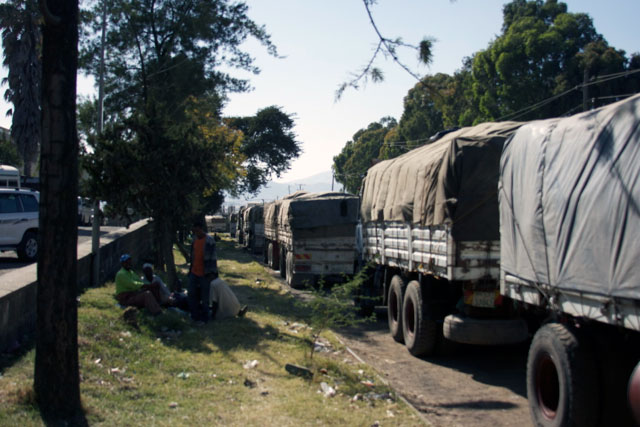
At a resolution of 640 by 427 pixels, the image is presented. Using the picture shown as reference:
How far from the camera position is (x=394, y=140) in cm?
7038

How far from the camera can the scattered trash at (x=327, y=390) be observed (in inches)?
275

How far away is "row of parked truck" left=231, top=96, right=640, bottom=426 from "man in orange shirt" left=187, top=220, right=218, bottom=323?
305cm

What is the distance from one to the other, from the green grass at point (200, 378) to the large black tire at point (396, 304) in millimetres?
1115

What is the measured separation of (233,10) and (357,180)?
69.4 meters

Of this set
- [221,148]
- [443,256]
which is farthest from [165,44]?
[443,256]

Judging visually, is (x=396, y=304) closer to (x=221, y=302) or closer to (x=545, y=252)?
(x=221, y=302)

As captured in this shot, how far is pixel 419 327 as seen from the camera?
9094mm

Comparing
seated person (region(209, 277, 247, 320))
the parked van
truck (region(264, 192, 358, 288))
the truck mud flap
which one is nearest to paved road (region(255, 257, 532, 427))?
the truck mud flap

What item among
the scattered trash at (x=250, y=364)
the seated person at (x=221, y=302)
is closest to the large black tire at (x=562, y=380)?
the scattered trash at (x=250, y=364)

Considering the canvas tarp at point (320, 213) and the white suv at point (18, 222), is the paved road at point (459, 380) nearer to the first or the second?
the canvas tarp at point (320, 213)

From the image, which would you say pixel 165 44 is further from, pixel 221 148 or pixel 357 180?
pixel 357 180

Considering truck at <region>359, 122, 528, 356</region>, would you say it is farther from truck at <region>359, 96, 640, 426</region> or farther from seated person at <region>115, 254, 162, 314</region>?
seated person at <region>115, 254, 162, 314</region>

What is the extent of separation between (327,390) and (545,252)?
290 centimetres

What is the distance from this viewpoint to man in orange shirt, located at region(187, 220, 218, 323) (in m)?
11.0
